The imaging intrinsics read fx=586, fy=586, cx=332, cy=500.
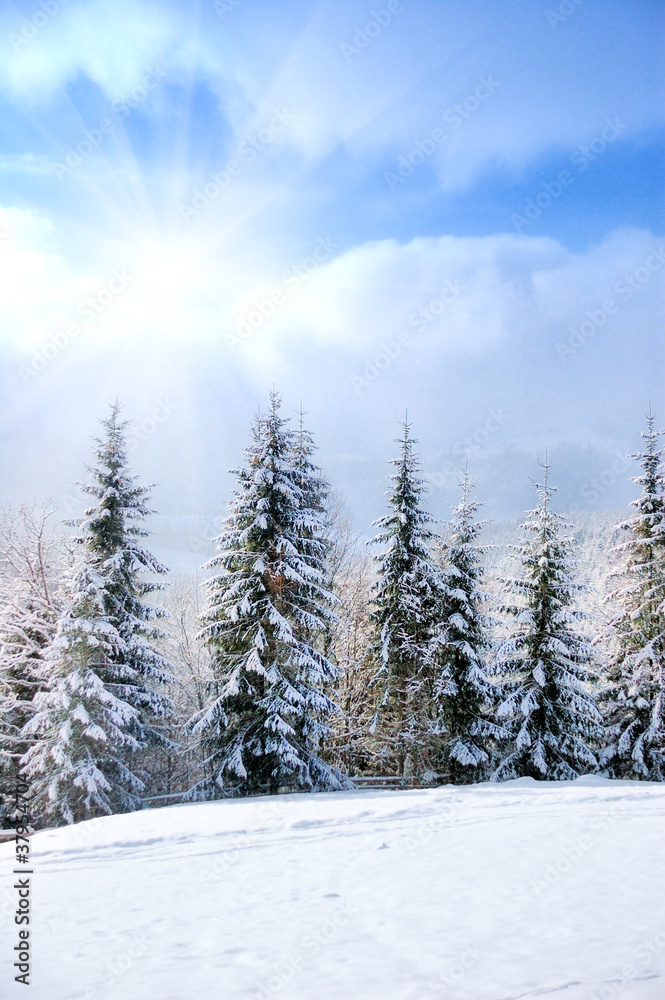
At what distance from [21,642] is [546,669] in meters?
17.4

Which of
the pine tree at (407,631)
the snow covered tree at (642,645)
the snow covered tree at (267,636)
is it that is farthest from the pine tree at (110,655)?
the snow covered tree at (642,645)

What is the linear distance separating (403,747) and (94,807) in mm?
9228

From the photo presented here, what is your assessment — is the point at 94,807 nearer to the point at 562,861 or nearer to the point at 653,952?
the point at 562,861

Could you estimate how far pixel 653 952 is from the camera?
5.45m

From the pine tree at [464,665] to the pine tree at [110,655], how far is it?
8893 millimetres

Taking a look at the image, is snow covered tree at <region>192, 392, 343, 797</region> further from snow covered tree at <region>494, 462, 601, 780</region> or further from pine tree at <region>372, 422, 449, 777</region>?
snow covered tree at <region>494, 462, 601, 780</region>

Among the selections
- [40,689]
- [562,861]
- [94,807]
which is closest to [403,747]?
[94,807]

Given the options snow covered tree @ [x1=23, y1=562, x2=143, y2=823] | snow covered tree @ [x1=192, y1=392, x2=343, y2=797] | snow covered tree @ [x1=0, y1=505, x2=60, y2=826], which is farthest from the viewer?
snow covered tree @ [x1=0, y1=505, x2=60, y2=826]

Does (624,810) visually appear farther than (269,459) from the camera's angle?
No

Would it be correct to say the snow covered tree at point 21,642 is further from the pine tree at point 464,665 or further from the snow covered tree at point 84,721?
the pine tree at point 464,665

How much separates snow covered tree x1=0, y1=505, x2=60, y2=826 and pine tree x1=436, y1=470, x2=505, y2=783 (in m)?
12.3

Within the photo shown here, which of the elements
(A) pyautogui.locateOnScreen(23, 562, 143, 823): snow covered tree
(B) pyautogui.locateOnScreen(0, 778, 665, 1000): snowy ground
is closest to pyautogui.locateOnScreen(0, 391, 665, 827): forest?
(A) pyautogui.locateOnScreen(23, 562, 143, 823): snow covered tree

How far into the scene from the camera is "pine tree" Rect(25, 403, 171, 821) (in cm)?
1577

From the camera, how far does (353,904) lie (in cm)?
724
